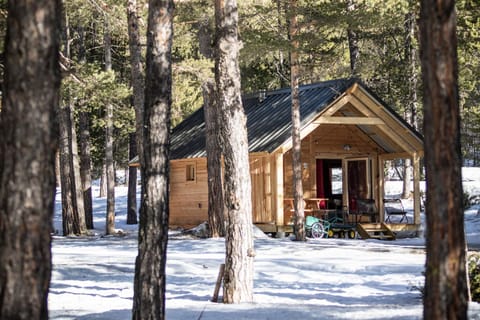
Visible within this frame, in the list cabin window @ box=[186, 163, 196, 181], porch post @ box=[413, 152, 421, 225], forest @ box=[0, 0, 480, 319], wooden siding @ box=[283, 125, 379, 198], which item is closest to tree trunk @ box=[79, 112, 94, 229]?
cabin window @ box=[186, 163, 196, 181]

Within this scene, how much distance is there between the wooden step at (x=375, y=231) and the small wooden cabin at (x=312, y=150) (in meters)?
0.89

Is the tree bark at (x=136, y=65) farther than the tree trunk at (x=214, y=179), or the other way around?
the tree trunk at (x=214, y=179)

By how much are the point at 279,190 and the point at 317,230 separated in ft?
5.37

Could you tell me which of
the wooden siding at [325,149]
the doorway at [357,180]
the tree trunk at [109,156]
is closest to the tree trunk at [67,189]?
the tree trunk at [109,156]

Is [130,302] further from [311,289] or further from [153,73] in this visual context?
[153,73]

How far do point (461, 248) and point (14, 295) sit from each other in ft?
10.3

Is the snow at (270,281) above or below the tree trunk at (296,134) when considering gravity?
below

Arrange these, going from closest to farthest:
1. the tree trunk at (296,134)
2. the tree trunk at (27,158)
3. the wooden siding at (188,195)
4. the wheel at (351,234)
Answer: the tree trunk at (27,158) → the tree trunk at (296,134) → the wheel at (351,234) → the wooden siding at (188,195)

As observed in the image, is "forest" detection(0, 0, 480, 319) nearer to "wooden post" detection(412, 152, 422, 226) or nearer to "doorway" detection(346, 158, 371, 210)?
"wooden post" detection(412, 152, 422, 226)

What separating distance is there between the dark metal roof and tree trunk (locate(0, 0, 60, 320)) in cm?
1809

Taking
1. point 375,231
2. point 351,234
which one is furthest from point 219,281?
point 375,231

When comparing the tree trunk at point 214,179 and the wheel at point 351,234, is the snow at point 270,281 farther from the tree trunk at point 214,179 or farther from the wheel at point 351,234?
the wheel at point 351,234

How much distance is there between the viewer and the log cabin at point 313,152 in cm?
2441

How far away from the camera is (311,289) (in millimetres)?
13211
